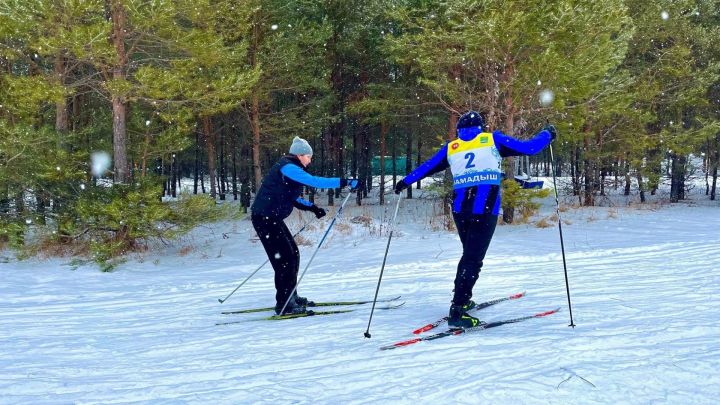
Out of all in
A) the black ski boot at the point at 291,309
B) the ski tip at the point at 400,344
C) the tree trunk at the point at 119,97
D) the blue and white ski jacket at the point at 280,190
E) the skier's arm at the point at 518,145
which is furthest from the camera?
the tree trunk at the point at 119,97

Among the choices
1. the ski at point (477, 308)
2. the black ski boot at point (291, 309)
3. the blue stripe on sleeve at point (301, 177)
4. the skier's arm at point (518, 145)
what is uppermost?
the skier's arm at point (518, 145)

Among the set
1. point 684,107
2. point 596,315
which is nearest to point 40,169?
point 596,315

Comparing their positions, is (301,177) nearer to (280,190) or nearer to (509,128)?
(280,190)

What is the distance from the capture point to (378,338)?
4.43 meters

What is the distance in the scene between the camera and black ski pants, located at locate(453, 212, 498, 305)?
4672 millimetres

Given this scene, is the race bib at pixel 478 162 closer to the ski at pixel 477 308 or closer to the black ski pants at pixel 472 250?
the black ski pants at pixel 472 250

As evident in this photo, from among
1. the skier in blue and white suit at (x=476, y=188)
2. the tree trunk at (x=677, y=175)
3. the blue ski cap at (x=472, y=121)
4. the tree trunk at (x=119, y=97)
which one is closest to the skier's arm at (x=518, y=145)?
the skier in blue and white suit at (x=476, y=188)

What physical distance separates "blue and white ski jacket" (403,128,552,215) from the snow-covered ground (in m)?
1.20

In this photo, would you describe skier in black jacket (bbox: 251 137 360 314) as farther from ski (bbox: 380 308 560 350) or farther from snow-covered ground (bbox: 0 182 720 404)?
ski (bbox: 380 308 560 350)

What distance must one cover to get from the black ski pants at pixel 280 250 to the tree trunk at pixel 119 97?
A: 6403 mm

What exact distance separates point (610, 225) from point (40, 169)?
46.5 feet

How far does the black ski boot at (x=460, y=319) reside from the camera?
4484 millimetres

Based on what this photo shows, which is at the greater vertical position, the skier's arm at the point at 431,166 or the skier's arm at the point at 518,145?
the skier's arm at the point at 518,145

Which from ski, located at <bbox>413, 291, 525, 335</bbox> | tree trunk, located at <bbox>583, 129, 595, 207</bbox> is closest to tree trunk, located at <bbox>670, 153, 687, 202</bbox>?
tree trunk, located at <bbox>583, 129, 595, 207</bbox>
